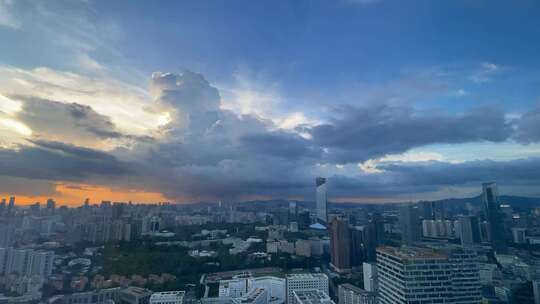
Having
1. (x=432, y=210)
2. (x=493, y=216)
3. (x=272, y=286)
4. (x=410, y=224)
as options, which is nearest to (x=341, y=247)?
(x=410, y=224)

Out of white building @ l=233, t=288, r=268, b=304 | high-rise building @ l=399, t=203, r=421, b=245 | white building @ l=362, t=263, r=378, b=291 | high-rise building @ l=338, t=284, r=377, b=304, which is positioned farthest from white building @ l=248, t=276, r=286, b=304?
high-rise building @ l=399, t=203, r=421, b=245

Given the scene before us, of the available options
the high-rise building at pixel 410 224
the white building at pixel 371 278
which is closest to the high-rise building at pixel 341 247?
the high-rise building at pixel 410 224

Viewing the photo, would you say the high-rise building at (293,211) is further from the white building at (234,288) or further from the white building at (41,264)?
the white building at (41,264)

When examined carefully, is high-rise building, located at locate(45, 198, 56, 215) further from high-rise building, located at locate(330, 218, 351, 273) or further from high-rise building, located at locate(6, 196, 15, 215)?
high-rise building, located at locate(330, 218, 351, 273)

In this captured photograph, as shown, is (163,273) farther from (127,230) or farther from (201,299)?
(127,230)

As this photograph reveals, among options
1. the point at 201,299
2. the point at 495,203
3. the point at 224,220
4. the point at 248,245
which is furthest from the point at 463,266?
the point at 224,220
